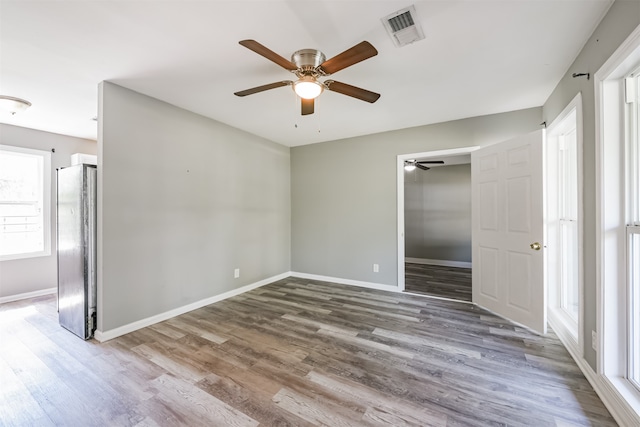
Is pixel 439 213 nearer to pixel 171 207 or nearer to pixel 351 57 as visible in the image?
pixel 351 57

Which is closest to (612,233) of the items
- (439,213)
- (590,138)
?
(590,138)

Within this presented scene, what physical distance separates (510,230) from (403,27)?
2.54 metres

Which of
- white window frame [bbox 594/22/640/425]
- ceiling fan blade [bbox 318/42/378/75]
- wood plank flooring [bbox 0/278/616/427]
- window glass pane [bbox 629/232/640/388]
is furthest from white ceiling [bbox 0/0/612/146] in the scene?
wood plank flooring [bbox 0/278/616/427]

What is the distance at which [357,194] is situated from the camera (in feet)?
14.9

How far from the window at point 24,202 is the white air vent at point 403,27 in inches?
212

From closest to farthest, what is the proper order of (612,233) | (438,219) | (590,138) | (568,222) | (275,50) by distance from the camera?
(612,233) < (590,138) < (275,50) < (568,222) < (438,219)

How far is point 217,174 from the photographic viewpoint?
3752 mm

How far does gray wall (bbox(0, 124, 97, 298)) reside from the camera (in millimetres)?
3740

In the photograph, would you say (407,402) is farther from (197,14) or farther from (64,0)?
(64,0)

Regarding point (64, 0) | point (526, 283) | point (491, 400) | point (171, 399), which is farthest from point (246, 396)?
point (526, 283)

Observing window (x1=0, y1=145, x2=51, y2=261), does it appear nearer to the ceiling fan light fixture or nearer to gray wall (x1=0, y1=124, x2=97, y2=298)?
gray wall (x1=0, y1=124, x2=97, y2=298)

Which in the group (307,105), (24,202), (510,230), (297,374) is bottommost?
(297,374)

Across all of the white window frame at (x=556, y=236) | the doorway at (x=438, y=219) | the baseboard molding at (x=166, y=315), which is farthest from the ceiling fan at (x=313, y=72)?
the doorway at (x=438, y=219)

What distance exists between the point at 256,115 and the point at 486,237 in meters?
3.44
